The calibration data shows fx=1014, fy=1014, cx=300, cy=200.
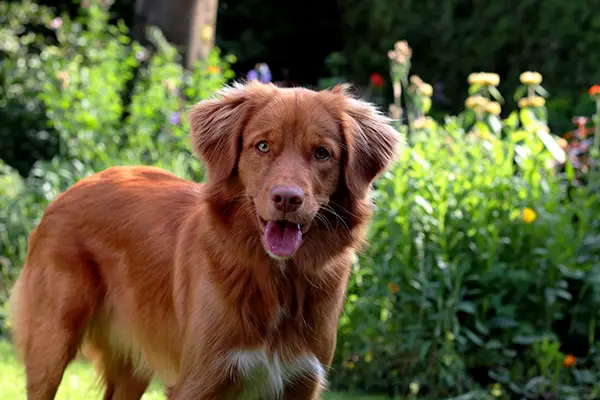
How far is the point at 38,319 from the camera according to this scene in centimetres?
497

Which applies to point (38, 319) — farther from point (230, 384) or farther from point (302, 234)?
point (302, 234)

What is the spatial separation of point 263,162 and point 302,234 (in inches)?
13.4

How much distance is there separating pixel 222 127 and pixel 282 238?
0.60 metres

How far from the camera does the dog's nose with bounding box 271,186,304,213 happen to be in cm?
392

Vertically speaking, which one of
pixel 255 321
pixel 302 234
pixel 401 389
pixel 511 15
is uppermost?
pixel 511 15

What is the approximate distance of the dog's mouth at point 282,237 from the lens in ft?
13.5

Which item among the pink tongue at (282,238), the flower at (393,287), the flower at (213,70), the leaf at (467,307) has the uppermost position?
the flower at (213,70)

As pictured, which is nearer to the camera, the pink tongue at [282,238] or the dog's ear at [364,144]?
the pink tongue at [282,238]

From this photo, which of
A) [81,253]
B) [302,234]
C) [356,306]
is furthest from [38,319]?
[356,306]

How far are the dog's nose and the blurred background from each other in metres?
1.48

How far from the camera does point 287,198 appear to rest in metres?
3.93

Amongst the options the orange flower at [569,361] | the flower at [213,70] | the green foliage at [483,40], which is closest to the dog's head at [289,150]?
the orange flower at [569,361]

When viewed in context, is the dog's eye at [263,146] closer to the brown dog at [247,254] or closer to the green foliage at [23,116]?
the brown dog at [247,254]

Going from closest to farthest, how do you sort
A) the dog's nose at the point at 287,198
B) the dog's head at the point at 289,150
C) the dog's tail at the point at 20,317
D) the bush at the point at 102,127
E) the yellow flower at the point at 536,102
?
1. the dog's nose at the point at 287,198
2. the dog's head at the point at 289,150
3. the dog's tail at the point at 20,317
4. the yellow flower at the point at 536,102
5. the bush at the point at 102,127
